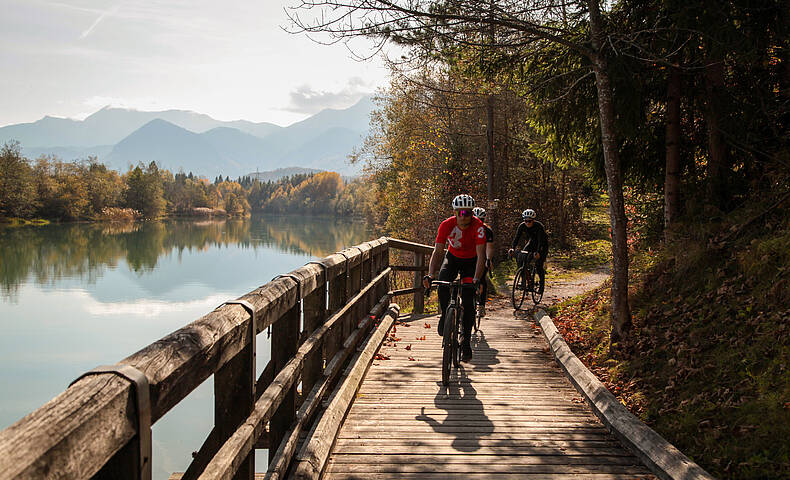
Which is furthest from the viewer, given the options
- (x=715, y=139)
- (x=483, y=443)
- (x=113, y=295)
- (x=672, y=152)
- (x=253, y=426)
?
(x=113, y=295)

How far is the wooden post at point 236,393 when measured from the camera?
2646mm

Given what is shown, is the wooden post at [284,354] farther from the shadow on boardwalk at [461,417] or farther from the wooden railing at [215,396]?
the shadow on boardwalk at [461,417]

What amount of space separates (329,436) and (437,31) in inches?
203

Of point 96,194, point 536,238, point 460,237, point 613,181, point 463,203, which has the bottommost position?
point 536,238

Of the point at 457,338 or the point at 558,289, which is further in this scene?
the point at 558,289

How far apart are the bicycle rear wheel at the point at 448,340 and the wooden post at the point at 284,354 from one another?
2.44 meters

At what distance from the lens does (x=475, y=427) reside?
4.99m

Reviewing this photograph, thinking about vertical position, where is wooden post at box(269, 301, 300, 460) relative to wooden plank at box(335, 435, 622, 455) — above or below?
above

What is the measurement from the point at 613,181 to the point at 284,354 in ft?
16.5

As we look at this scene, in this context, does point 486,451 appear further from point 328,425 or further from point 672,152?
point 672,152

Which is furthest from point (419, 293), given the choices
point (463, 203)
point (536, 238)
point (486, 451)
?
point (486, 451)

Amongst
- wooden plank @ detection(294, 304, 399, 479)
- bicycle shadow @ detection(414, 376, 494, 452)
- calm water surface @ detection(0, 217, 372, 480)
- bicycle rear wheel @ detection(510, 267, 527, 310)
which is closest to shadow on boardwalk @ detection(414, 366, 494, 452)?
bicycle shadow @ detection(414, 376, 494, 452)

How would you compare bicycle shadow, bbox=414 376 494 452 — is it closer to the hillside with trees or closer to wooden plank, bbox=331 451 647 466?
wooden plank, bbox=331 451 647 466

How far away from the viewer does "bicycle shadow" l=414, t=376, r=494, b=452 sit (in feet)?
15.4
